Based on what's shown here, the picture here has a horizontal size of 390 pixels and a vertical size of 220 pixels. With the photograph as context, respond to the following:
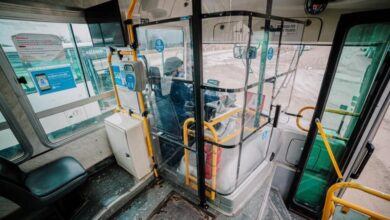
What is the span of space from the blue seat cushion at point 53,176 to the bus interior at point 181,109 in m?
0.01

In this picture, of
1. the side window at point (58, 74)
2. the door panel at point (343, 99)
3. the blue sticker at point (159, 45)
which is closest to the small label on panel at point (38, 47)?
the side window at point (58, 74)

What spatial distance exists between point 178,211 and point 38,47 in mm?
2627

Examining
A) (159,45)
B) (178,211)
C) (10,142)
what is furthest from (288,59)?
(10,142)

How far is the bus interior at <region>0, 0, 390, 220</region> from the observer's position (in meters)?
1.59

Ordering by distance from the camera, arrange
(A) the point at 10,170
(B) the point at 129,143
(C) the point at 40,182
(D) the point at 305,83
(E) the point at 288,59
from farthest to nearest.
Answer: (D) the point at 305,83 → (E) the point at 288,59 → (B) the point at 129,143 → (C) the point at 40,182 → (A) the point at 10,170

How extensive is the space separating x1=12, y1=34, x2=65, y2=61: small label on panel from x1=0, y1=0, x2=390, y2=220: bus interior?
12 millimetres

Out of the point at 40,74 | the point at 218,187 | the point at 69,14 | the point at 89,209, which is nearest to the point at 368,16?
the point at 218,187

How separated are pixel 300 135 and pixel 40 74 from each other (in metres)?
3.60

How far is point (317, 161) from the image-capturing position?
89.7 inches

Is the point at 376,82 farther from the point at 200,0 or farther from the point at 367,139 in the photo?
the point at 200,0

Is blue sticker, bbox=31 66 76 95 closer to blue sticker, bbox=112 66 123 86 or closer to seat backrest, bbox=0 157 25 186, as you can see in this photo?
blue sticker, bbox=112 66 123 86

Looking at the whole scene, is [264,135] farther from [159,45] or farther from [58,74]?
[58,74]

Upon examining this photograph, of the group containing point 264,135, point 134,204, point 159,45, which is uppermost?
point 159,45

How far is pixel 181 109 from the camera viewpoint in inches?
101
